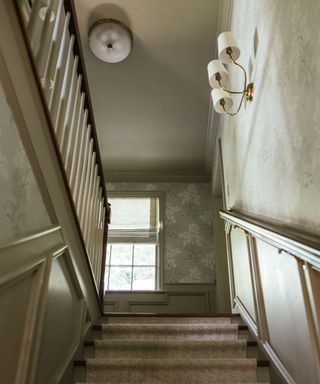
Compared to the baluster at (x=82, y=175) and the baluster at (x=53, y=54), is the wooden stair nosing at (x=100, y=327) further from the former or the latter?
the baluster at (x=53, y=54)

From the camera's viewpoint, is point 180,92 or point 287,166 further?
point 180,92

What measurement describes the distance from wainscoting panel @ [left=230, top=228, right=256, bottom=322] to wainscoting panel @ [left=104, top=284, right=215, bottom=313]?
5.93ft

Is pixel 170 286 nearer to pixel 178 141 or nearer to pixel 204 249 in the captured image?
pixel 204 249

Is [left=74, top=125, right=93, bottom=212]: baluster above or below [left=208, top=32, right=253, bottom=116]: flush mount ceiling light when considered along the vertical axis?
below

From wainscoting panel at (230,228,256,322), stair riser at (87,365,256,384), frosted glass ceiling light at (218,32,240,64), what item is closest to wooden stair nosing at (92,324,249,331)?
wainscoting panel at (230,228,256,322)

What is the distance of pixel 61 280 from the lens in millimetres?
1966

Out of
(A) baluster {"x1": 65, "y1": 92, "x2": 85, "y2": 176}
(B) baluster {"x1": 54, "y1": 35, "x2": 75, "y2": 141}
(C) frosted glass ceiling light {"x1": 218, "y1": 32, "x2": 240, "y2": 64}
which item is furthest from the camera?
(C) frosted glass ceiling light {"x1": 218, "y1": 32, "x2": 240, "y2": 64}

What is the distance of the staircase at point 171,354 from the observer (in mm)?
2051

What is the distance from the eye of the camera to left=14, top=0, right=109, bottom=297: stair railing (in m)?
1.77

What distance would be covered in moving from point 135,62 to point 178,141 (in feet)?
5.16

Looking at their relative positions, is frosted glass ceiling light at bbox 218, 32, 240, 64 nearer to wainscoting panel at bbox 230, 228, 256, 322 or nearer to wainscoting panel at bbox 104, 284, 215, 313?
wainscoting panel at bbox 230, 228, 256, 322

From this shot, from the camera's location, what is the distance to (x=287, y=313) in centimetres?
172

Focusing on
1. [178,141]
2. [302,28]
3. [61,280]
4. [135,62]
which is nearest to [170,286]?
[178,141]

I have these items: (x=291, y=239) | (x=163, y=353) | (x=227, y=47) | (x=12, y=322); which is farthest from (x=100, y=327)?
(x=227, y=47)
